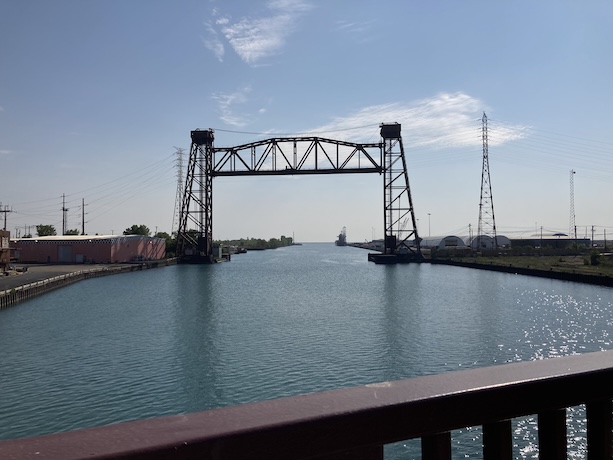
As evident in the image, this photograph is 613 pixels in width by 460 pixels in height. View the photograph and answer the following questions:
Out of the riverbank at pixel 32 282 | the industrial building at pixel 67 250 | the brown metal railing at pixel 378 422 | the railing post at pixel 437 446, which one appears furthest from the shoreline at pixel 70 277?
the railing post at pixel 437 446

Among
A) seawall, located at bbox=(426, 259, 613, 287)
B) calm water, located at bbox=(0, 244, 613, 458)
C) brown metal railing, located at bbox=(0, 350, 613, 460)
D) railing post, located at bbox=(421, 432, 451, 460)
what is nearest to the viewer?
brown metal railing, located at bbox=(0, 350, 613, 460)

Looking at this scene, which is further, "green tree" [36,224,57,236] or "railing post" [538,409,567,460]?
"green tree" [36,224,57,236]

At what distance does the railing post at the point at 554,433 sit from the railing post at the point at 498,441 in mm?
152

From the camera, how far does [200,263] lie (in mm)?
69812

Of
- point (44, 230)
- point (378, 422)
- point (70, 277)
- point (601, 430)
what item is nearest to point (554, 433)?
point (601, 430)

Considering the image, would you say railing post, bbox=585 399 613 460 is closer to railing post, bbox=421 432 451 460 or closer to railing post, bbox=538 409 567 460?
railing post, bbox=538 409 567 460

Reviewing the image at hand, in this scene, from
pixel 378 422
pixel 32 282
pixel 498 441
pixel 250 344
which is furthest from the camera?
pixel 32 282

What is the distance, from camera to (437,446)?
1256mm

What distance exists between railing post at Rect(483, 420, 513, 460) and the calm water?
28.0 feet

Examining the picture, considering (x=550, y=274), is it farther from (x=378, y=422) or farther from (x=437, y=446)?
(x=378, y=422)

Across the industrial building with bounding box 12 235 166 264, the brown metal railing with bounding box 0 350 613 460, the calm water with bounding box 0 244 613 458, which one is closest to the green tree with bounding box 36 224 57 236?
the industrial building with bounding box 12 235 166 264

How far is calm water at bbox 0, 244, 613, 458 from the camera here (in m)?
11.7

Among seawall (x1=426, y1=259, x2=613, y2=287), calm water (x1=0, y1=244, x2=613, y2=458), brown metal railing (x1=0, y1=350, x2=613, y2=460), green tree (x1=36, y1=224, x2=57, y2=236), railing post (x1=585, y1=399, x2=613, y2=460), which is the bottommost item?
calm water (x1=0, y1=244, x2=613, y2=458)

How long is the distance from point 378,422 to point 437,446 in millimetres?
212
